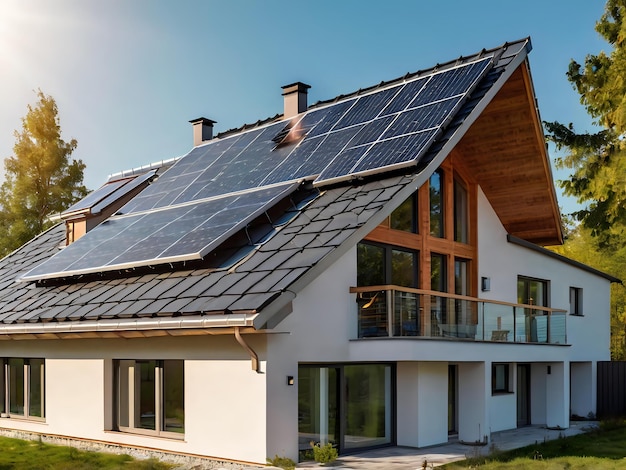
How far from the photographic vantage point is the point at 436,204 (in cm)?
1830

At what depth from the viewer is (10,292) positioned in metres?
18.9

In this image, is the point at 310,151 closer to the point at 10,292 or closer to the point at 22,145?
the point at 10,292

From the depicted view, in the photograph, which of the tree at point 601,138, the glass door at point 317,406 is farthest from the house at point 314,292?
the tree at point 601,138

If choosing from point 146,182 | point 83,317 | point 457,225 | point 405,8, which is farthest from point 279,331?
point 405,8

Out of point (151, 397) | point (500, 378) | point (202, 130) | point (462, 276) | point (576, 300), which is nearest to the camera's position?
point (151, 397)

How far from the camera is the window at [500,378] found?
19.5 m

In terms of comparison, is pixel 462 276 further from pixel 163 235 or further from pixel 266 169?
pixel 163 235

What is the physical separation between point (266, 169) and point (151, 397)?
19.2ft

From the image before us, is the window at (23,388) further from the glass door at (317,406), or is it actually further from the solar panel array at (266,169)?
the glass door at (317,406)

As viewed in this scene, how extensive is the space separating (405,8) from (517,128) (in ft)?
21.5

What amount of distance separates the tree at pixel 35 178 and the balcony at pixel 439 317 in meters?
22.0

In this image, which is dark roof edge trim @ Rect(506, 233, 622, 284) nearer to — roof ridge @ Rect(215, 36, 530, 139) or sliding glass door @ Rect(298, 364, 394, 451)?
roof ridge @ Rect(215, 36, 530, 139)

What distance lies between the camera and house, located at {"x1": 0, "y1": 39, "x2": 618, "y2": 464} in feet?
43.3

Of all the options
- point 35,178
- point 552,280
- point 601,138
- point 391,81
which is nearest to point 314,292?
point 391,81
